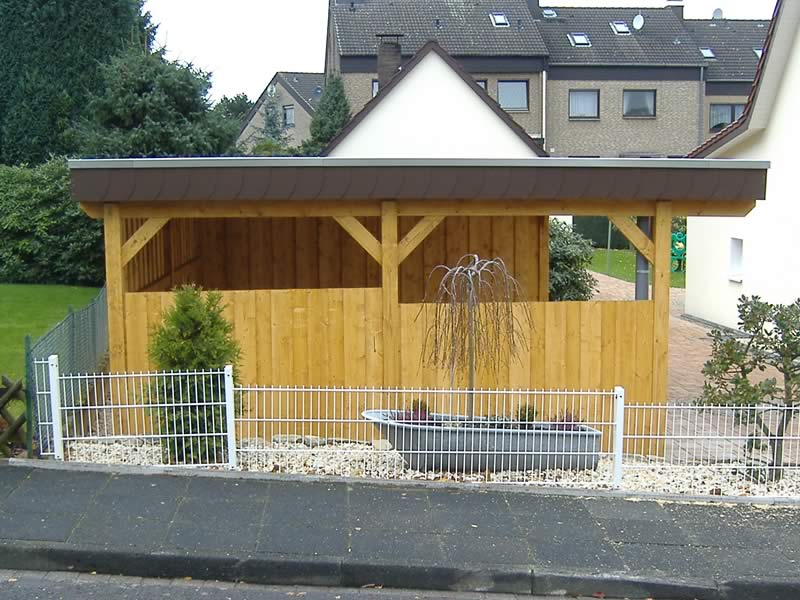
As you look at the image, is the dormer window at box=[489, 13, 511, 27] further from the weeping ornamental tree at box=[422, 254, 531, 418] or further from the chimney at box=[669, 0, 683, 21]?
the weeping ornamental tree at box=[422, 254, 531, 418]

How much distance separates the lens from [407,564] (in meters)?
5.99

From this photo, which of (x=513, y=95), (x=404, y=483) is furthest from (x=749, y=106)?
(x=513, y=95)

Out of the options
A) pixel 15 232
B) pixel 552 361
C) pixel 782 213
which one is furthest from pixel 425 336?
pixel 15 232

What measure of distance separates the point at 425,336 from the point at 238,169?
2538mm

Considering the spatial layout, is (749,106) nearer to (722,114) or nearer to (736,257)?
(736,257)

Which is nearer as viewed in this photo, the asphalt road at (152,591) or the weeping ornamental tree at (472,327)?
the asphalt road at (152,591)

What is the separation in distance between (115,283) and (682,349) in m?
11.3

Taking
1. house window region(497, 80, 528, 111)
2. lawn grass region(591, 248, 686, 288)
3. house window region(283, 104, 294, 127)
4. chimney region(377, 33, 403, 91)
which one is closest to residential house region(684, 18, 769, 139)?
house window region(497, 80, 528, 111)

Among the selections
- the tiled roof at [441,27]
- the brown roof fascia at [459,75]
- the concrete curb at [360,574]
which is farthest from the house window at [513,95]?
the concrete curb at [360,574]

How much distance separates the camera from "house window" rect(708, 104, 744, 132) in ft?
129

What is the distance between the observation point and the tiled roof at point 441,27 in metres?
36.2

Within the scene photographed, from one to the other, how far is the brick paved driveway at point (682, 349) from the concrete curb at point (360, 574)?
14.1 ft

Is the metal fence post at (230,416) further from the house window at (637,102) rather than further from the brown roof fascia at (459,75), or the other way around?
the house window at (637,102)

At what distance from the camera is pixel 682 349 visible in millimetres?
17078
